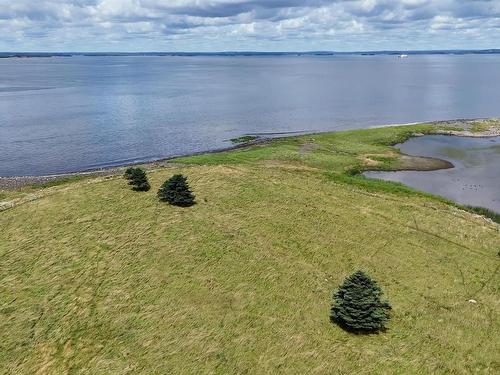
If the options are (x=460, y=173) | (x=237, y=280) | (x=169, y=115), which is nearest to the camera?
(x=237, y=280)

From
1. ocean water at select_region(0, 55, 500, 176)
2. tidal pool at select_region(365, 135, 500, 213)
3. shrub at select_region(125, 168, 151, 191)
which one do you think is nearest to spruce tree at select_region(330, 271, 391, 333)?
shrub at select_region(125, 168, 151, 191)

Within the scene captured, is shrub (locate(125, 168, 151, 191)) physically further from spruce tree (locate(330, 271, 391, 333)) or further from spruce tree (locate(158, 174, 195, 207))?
spruce tree (locate(330, 271, 391, 333))

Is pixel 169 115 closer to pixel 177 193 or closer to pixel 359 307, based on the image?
pixel 177 193

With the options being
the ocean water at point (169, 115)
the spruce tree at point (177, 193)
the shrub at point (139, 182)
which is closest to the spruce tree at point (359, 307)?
the spruce tree at point (177, 193)

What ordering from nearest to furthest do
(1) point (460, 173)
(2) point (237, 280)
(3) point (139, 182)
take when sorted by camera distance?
(2) point (237, 280) < (3) point (139, 182) < (1) point (460, 173)

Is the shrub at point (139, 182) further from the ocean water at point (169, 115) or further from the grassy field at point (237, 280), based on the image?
the ocean water at point (169, 115)

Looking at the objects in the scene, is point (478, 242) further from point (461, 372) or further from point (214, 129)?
point (214, 129)

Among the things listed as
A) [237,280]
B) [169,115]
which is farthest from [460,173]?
[169,115]
